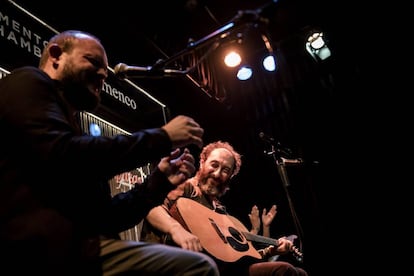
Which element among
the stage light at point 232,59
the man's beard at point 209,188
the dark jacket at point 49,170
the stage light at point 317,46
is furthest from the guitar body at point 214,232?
the stage light at point 317,46

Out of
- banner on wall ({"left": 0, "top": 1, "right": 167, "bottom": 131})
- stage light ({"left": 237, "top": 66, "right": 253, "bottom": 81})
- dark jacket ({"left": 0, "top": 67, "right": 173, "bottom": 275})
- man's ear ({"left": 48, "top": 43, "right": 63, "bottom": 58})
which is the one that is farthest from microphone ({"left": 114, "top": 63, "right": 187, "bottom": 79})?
stage light ({"left": 237, "top": 66, "right": 253, "bottom": 81})

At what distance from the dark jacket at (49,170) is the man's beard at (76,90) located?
0.25m

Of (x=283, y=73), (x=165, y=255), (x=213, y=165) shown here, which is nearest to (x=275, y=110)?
(x=283, y=73)

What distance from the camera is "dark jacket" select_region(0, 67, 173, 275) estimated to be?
118 centimetres

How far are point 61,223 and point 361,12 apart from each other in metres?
4.03

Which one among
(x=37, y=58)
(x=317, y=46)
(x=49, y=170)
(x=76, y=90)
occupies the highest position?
(x=317, y=46)

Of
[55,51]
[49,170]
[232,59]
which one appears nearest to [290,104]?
[232,59]

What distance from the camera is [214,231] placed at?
2.78 meters

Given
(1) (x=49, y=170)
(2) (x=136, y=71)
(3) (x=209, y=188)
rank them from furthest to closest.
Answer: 1. (3) (x=209, y=188)
2. (2) (x=136, y=71)
3. (1) (x=49, y=170)

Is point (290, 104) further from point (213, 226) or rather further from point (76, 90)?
point (76, 90)

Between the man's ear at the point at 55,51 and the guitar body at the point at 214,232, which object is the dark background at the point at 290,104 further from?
the man's ear at the point at 55,51

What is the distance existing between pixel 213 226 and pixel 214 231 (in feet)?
0.16

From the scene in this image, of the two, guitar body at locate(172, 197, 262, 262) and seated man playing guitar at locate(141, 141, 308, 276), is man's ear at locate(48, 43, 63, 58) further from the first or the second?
guitar body at locate(172, 197, 262, 262)

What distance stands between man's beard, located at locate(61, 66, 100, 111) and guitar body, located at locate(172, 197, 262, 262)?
3.86 feet
